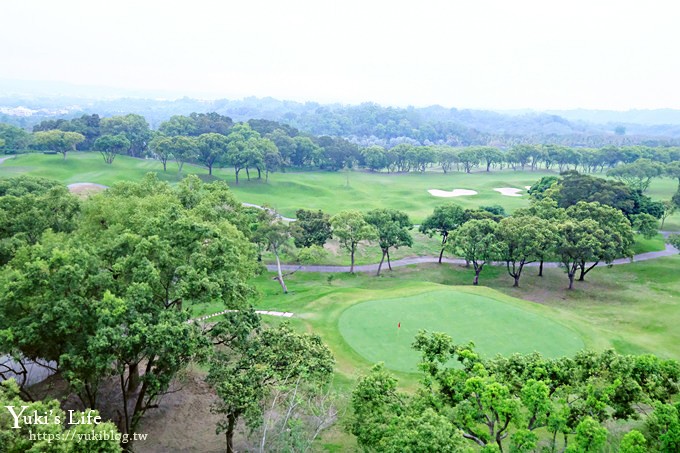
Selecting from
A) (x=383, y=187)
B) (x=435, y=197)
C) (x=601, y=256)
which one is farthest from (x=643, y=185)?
(x=601, y=256)

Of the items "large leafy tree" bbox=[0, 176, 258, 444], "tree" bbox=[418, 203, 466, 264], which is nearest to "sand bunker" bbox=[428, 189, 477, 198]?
"tree" bbox=[418, 203, 466, 264]

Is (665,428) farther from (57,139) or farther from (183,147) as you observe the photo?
(57,139)

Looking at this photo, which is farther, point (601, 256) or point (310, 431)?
point (601, 256)

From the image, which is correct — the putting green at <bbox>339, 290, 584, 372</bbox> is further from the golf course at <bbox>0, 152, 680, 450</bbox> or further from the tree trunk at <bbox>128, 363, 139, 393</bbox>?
the tree trunk at <bbox>128, 363, 139, 393</bbox>

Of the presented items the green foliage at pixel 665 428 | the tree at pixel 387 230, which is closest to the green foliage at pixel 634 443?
the green foliage at pixel 665 428

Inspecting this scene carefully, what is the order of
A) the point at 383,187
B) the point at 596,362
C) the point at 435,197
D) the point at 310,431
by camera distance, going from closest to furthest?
1. the point at 596,362
2. the point at 310,431
3. the point at 435,197
4. the point at 383,187

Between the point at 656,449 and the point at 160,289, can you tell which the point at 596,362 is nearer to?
the point at 656,449

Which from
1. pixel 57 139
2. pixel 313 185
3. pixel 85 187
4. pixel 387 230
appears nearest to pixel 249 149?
pixel 313 185
